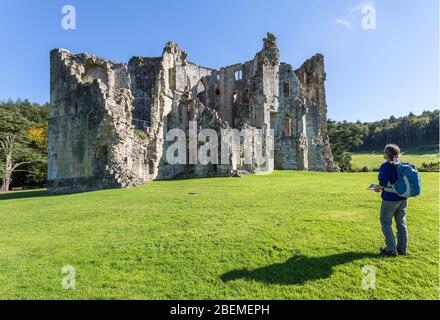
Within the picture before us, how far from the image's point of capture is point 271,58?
33781 millimetres

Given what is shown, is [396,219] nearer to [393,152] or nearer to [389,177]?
[389,177]

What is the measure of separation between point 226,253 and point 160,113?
988 inches

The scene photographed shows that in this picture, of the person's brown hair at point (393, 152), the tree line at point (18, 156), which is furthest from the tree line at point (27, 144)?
the person's brown hair at point (393, 152)

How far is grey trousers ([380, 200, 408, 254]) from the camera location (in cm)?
605

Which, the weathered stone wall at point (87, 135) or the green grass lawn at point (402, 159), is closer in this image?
the weathered stone wall at point (87, 135)

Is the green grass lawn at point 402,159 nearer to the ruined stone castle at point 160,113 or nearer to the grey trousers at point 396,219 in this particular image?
the ruined stone castle at point 160,113

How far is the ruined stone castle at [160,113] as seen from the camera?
917 inches

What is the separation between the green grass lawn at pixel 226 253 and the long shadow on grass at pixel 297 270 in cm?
2

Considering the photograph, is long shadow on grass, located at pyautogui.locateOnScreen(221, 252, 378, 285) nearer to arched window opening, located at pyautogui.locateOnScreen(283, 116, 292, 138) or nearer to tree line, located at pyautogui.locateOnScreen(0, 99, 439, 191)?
arched window opening, located at pyautogui.locateOnScreen(283, 116, 292, 138)

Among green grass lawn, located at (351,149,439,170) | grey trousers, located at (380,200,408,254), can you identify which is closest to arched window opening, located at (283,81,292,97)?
green grass lawn, located at (351,149,439,170)

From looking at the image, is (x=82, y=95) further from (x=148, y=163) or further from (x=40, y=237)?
(x=40, y=237)

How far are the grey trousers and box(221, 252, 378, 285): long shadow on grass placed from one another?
0.43 metres

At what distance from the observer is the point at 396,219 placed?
6.21m

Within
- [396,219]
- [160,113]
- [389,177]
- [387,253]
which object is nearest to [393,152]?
[389,177]
